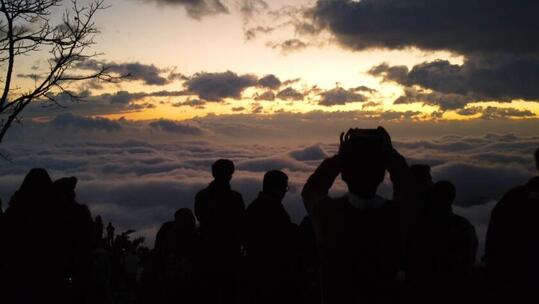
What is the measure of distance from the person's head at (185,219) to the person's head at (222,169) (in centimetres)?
75

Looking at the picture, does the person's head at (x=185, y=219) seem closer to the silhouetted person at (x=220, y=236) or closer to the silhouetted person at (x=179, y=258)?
the silhouetted person at (x=179, y=258)

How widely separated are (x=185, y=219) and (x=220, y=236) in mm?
676

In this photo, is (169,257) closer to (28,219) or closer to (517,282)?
(28,219)

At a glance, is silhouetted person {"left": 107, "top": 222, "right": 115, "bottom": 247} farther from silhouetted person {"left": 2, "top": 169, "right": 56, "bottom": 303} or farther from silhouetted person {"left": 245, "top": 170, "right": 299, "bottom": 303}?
silhouetted person {"left": 245, "top": 170, "right": 299, "bottom": 303}

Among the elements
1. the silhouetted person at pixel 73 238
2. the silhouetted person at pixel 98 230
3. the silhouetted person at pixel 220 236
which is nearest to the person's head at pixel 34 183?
the silhouetted person at pixel 73 238

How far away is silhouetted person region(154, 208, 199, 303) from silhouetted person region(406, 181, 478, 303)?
2.39 metres

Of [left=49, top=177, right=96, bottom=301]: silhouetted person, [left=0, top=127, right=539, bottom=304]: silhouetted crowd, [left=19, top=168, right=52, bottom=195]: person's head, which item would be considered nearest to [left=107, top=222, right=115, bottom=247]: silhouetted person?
[left=0, top=127, right=539, bottom=304]: silhouetted crowd

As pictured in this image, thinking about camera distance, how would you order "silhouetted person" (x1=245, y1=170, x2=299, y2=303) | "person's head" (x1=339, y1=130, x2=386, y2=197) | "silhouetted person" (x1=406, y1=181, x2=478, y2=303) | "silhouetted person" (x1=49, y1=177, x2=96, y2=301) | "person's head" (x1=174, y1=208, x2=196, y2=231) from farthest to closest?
"person's head" (x1=174, y1=208, x2=196, y2=231) < "silhouetted person" (x1=49, y1=177, x2=96, y2=301) < "silhouetted person" (x1=245, y1=170, x2=299, y2=303) < "silhouetted person" (x1=406, y1=181, x2=478, y2=303) < "person's head" (x1=339, y1=130, x2=386, y2=197)

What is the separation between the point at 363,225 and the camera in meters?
2.29

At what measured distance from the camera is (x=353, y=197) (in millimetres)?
2303

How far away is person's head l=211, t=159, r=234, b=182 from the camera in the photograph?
17.8 ft

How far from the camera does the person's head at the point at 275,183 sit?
4.67 m

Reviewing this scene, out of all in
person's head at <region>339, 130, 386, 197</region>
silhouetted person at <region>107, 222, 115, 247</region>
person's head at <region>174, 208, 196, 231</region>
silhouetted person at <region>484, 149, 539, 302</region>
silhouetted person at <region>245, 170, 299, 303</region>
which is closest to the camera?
person's head at <region>339, 130, 386, 197</region>

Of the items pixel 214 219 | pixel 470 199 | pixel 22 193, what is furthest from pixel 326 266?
pixel 470 199
